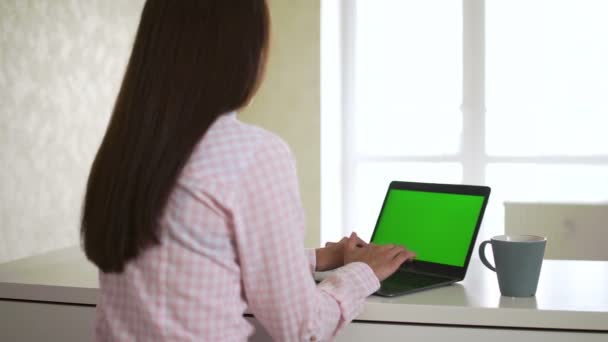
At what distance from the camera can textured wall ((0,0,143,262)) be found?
2.26 m

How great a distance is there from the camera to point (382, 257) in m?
1.21

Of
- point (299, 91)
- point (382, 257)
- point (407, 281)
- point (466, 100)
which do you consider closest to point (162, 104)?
point (382, 257)

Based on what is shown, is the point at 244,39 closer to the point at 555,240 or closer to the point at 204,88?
the point at 204,88

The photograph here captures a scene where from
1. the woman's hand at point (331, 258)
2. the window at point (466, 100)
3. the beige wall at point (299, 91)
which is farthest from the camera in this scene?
the window at point (466, 100)

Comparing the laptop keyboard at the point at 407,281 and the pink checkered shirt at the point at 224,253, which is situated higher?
the pink checkered shirt at the point at 224,253

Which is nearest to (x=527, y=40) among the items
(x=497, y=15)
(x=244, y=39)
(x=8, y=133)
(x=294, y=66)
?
(x=497, y=15)

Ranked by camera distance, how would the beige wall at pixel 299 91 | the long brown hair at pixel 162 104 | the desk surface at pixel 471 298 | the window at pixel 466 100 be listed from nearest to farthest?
the long brown hair at pixel 162 104, the desk surface at pixel 471 298, the beige wall at pixel 299 91, the window at pixel 466 100

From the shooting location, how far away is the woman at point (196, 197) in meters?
0.90

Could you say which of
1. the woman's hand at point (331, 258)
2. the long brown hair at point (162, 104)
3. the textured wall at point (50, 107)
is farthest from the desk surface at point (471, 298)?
the textured wall at point (50, 107)

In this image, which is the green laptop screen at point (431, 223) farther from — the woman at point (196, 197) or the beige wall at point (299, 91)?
the beige wall at point (299, 91)

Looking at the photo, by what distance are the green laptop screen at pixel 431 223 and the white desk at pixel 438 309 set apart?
0.08 m

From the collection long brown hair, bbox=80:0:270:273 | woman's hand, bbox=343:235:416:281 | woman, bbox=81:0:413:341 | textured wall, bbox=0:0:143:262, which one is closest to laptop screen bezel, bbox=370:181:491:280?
woman's hand, bbox=343:235:416:281

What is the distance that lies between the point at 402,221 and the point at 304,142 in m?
2.68

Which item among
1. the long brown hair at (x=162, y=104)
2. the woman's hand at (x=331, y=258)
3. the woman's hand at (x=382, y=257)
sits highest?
the long brown hair at (x=162, y=104)
